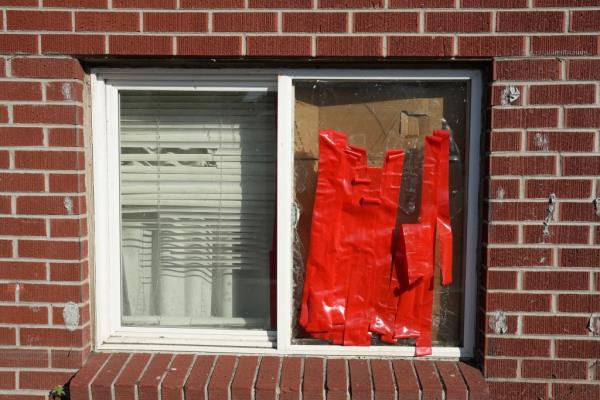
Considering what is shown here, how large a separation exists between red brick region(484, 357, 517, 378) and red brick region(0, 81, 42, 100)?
2293 millimetres

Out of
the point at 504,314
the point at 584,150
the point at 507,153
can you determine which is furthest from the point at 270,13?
the point at 504,314

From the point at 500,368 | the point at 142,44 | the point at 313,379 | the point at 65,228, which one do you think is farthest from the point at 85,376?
the point at 500,368

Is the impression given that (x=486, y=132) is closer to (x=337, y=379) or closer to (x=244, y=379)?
(x=337, y=379)

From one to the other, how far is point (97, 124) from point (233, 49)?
730 mm

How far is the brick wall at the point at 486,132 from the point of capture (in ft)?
8.30

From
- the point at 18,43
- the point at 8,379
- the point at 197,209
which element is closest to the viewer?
the point at 18,43

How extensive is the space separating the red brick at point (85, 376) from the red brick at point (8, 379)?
0.31 m

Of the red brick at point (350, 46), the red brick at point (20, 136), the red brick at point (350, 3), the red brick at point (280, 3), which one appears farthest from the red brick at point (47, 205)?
the red brick at point (350, 3)

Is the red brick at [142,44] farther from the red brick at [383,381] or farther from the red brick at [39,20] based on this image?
the red brick at [383,381]

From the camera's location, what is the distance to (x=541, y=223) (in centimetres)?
257

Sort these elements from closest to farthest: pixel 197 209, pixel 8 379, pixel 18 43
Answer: pixel 18 43, pixel 8 379, pixel 197 209

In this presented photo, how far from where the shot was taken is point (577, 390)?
2.62m

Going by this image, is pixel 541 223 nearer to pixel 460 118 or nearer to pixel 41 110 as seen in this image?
pixel 460 118

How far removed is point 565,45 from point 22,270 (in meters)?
2.55
